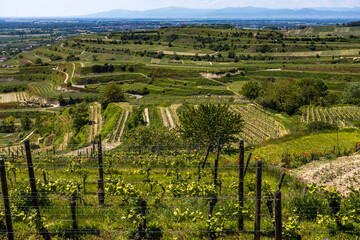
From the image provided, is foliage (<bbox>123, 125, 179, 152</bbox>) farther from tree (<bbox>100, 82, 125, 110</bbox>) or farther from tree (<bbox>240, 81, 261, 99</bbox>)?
tree (<bbox>240, 81, 261, 99</bbox>)

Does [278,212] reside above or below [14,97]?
above

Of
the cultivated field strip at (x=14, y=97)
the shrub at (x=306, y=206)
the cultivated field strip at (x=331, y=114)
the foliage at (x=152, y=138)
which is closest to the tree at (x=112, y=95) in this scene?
the foliage at (x=152, y=138)

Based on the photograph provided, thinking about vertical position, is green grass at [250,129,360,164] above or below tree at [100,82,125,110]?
above

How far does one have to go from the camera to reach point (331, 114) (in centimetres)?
6184

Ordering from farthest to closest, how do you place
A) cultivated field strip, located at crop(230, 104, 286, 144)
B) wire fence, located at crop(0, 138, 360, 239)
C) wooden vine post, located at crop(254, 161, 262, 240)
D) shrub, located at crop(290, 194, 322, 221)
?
cultivated field strip, located at crop(230, 104, 286, 144) → shrub, located at crop(290, 194, 322, 221) → wire fence, located at crop(0, 138, 360, 239) → wooden vine post, located at crop(254, 161, 262, 240)

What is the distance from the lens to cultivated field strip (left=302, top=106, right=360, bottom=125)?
58.0 m

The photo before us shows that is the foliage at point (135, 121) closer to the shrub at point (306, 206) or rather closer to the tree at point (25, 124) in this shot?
the tree at point (25, 124)

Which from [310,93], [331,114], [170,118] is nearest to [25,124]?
[170,118]

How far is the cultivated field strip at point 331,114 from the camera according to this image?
190 feet

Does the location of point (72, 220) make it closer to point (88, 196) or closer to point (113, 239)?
point (113, 239)

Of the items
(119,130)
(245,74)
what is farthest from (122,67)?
(119,130)

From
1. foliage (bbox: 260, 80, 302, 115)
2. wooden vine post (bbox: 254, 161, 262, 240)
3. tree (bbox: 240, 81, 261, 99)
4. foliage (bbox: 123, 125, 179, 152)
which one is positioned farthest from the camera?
tree (bbox: 240, 81, 261, 99)

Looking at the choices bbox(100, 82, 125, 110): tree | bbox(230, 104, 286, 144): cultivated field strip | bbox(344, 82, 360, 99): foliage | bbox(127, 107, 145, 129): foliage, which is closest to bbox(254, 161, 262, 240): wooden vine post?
bbox(230, 104, 286, 144): cultivated field strip

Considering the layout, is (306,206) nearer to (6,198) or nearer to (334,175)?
(334,175)
